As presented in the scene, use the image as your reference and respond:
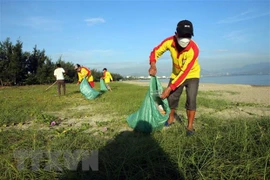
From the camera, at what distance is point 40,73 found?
2661cm

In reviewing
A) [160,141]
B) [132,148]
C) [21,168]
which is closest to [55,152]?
[21,168]

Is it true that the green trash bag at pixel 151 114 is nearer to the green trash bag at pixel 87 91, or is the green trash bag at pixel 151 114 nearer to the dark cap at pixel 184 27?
the dark cap at pixel 184 27

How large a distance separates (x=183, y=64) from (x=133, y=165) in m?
2.08

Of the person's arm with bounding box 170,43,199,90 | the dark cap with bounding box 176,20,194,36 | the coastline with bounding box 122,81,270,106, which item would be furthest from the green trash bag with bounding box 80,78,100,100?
the dark cap with bounding box 176,20,194,36

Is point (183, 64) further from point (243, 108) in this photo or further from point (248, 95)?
point (248, 95)

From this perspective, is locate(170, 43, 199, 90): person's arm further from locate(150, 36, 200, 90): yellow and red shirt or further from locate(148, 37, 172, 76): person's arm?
locate(148, 37, 172, 76): person's arm

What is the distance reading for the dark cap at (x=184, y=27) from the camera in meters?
3.04

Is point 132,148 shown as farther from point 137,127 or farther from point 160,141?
point 137,127

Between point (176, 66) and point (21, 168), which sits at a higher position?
point (176, 66)

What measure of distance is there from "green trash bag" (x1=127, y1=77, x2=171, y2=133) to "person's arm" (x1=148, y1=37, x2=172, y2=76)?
228 mm

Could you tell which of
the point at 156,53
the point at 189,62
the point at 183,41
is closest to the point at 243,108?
the point at 189,62

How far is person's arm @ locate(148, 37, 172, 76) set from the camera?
3.62 meters

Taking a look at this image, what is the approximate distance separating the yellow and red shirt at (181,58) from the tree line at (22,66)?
77.6 feet

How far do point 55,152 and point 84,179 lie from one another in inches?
30.1
